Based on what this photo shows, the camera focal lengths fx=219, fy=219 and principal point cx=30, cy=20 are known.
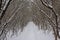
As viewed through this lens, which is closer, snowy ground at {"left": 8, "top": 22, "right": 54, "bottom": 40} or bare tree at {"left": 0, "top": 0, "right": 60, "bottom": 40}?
bare tree at {"left": 0, "top": 0, "right": 60, "bottom": 40}

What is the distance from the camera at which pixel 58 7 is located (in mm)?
7152

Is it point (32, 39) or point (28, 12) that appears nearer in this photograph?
point (32, 39)

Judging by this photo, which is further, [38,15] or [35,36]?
[38,15]

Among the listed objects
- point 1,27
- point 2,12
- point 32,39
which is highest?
point 2,12

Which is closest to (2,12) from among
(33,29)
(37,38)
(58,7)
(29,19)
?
(58,7)

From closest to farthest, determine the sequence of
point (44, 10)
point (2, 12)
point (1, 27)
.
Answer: point (2, 12), point (1, 27), point (44, 10)

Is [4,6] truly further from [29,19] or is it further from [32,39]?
[29,19]

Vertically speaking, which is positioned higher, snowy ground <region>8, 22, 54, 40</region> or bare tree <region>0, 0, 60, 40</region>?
bare tree <region>0, 0, 60, 40</region>

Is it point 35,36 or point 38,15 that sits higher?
point 38,15

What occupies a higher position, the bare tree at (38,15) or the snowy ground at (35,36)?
the bare tree at (38,15)

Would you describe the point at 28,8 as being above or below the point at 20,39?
above

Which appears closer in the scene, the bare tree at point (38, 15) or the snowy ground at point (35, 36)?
the bare tree at point (38, 15)

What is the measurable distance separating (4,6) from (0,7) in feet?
0.36

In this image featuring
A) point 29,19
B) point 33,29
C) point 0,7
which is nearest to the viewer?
point 0,7
